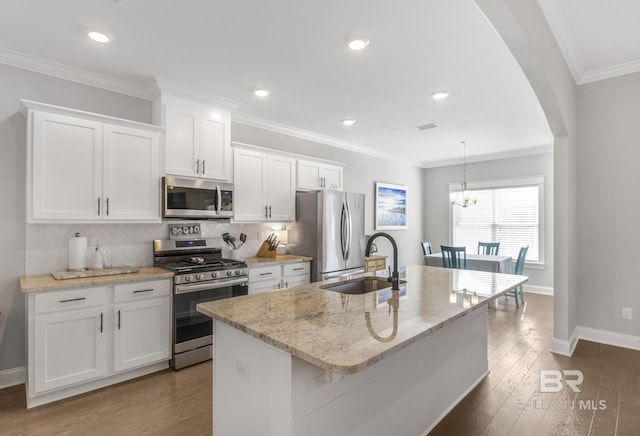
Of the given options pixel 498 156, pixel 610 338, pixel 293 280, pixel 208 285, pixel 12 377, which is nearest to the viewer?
pixel 12 377

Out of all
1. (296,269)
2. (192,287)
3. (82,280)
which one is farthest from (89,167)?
(296,269)

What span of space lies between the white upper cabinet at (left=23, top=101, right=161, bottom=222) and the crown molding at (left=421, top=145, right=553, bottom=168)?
6.08 metres

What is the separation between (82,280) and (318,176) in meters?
3.07

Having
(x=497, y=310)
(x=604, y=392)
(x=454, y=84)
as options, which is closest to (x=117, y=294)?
(x=454, y=84)

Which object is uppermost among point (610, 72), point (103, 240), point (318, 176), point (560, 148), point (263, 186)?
point (610, 72)

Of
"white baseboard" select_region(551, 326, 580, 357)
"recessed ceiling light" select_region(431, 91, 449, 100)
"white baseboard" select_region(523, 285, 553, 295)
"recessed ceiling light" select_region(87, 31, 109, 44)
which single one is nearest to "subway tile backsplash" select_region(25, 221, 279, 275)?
"recessed ceiling light" select_region(87, 31, 109, 44)

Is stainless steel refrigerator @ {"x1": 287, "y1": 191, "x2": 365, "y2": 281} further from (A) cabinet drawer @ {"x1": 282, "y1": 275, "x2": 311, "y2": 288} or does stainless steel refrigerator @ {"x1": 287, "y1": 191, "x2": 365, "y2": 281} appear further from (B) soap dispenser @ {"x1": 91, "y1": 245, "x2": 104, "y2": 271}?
(B) soap dispenser @ {"x1": 91, "y1": 245, "x2": 104, "y2": 271}

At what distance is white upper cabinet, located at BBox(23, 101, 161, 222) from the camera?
265cm

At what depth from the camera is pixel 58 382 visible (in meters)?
2.52

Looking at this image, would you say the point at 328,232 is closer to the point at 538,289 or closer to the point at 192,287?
the point at 192,287

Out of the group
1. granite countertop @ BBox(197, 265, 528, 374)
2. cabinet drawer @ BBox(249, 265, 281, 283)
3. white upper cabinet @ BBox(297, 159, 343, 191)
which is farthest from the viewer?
white upper cabinet @ BBox(297, 159, 343, 191)

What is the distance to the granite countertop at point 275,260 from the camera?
12.6ft

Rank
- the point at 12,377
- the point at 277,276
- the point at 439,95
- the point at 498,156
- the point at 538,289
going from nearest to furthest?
the point at 12,377
the point at 439,95
the point at 277,276
the point at 538,289
the point at 498,156

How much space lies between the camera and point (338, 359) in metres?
1.09
